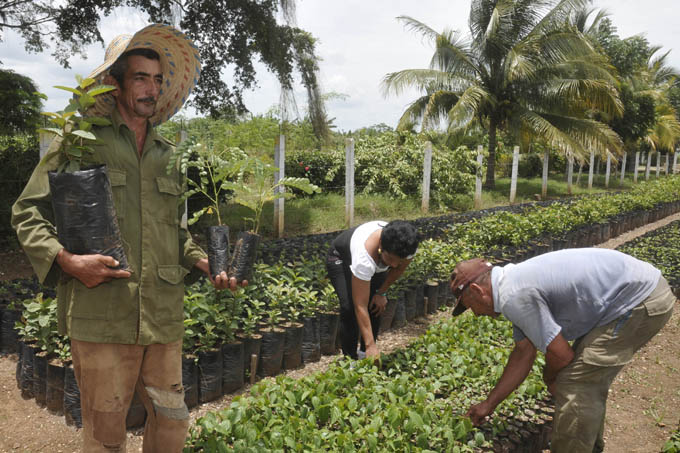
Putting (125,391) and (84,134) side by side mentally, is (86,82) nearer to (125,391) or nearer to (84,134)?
(84,134)

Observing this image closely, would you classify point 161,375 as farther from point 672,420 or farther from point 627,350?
point 672,420

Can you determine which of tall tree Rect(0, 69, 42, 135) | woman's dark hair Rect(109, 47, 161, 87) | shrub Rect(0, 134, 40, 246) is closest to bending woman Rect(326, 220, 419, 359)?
woman's dark hair Rect(109, 47, 161, 87)

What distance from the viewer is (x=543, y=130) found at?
14.7 m

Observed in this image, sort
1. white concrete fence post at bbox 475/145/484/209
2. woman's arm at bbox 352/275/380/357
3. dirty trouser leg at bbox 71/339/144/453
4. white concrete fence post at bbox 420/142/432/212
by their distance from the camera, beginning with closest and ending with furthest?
dirty trouser leg at bbox 71/339/144/453 < woman's arm at bbox 352/275/380/357 < white concrete fence post at bbox 420/142/432/212 < white concrete fence post at bbox 475/145/484/209

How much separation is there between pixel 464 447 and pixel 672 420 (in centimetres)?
196

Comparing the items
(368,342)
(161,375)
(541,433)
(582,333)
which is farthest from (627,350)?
(161,375)

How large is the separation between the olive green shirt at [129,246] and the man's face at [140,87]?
0.07 meters

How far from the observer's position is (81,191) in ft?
4.83

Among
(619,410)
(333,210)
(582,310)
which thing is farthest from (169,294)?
(333,210)

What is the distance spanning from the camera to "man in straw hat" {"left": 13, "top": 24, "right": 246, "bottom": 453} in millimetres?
1549

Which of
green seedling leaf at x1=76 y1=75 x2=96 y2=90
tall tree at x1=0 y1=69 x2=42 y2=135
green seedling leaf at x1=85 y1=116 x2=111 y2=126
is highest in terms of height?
tall tree at x1=0 y1=69 x2=42 y2=135

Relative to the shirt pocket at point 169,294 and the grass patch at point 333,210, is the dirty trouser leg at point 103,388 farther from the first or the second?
the grass patch at point 333,210

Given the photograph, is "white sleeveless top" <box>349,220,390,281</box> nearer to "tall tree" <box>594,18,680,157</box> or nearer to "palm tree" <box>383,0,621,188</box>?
"palm tree" <box>383,0,621,188</box>

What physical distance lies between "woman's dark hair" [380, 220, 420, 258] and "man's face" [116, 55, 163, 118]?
1476mm
